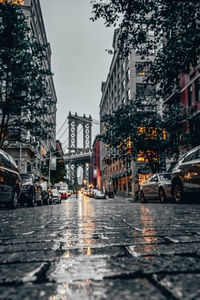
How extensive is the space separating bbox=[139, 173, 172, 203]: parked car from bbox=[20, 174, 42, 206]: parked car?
6.58m

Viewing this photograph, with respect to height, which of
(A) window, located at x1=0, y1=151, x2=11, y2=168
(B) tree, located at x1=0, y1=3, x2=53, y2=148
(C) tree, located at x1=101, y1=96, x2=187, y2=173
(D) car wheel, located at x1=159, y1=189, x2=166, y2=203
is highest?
(B) tree, located at x1=0, y1=3, x2=53, y2=148

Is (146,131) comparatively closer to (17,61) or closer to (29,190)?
(17,61)

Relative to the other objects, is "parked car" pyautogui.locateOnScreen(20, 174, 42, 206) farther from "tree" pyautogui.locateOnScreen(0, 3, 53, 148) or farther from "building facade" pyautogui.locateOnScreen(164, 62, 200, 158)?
"building facade" pyautogui.locateOnScreen(164, 62, 200, 158)

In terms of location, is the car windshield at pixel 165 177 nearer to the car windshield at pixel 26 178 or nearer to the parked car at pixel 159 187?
the parked car at pixel 159 187

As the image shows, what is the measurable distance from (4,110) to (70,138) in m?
154

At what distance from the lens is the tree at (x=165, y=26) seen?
9.73 metres

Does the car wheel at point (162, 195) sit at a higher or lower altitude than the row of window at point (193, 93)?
lower

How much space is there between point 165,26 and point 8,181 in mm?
8158

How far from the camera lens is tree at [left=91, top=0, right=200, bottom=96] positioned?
9.73 m

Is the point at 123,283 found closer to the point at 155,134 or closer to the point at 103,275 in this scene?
the point at 103,275

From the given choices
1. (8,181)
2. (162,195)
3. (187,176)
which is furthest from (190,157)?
(8,181)

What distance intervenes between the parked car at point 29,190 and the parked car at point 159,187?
6.58 meters

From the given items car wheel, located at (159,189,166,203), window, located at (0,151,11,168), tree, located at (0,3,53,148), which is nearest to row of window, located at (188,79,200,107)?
car wheel, located at (159,189,166,203)

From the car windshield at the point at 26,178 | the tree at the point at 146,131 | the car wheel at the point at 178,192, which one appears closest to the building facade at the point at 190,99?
the tree at the point at 146,131
